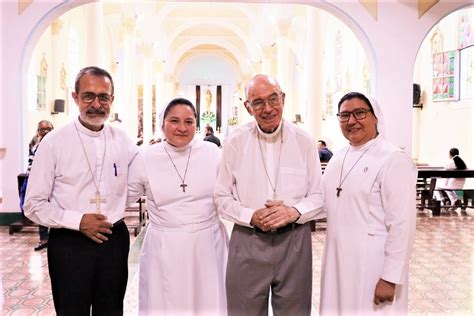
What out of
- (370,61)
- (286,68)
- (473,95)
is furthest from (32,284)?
(286,68)

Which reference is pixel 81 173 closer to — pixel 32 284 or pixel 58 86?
pixel 32 284

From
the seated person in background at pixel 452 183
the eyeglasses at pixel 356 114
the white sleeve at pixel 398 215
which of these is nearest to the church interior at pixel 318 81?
the seated person in background at pixel 452 183

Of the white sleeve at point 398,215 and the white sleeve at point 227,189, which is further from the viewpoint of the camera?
the white sleeve at point 227,189

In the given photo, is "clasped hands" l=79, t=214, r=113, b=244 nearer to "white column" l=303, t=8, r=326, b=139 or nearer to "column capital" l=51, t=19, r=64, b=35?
"white column" l=303, t=8, r=326, b=139

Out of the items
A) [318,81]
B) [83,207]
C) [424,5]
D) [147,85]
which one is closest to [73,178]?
[83,207]

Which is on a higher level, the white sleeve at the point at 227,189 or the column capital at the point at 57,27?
the column capital at the point at 57,27

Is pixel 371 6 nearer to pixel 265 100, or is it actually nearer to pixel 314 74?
pixel 314 74

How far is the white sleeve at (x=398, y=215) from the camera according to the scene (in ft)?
8.45

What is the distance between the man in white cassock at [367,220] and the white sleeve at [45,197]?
151cm

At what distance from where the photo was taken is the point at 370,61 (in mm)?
8492

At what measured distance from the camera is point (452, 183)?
10398 millimetres

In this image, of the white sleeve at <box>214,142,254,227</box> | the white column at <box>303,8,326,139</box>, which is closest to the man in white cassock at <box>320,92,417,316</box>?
the white sleeve at <box>214,142,254,227</box>

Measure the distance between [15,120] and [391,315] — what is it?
718 cm

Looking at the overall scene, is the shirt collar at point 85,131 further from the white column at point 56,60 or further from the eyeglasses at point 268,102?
the white column at point 56,60
